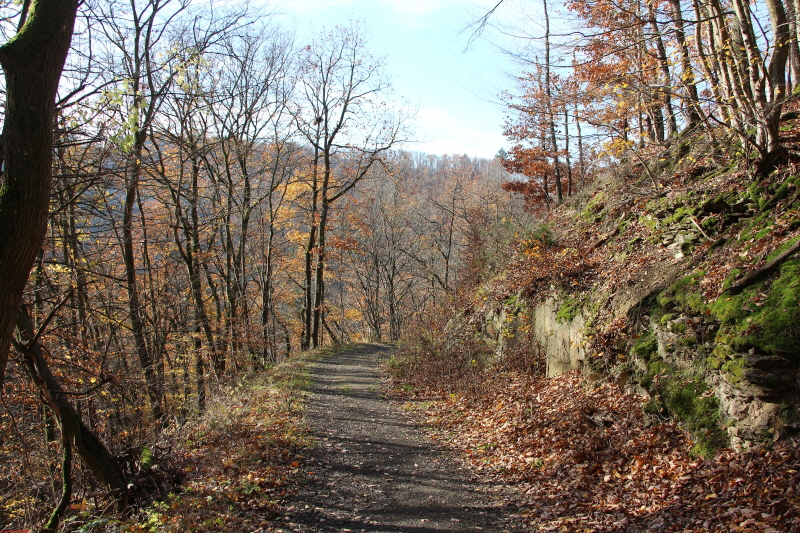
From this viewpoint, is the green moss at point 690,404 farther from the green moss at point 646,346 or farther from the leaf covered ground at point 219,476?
the leaf covered ground at point 219,476

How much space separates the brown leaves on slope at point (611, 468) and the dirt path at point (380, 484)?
506 mm

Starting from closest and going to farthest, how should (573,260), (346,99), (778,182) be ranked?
1. (778,182)
2. (573,260)
3. (346,99)

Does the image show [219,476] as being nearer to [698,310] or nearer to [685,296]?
[698,310]

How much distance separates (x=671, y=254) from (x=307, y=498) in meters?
6.37

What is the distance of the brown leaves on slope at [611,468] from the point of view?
13.4ft

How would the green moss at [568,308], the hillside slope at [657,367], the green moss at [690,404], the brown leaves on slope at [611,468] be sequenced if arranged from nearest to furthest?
the brown leaves on slope at [611,468] < the hillside slope at [657,367] < the green moss at [690,404] < the green moss at [568,308]

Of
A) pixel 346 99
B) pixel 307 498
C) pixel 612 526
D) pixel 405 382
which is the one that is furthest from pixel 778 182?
pixel 346 99

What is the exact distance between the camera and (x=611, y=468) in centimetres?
547

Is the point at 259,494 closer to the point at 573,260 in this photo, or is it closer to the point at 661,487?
the point at 661,487

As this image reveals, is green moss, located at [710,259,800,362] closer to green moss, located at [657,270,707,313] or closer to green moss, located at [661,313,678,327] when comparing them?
green moss, located at [657,270,707,313]

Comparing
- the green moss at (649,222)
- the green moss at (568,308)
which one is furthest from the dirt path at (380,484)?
the green moss at (649,222)

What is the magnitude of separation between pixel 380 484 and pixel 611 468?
287cm

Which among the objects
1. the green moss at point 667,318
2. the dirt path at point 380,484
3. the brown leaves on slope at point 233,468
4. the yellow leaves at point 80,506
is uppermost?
the green moss at point 667,318

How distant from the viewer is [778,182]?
20.8 ft
